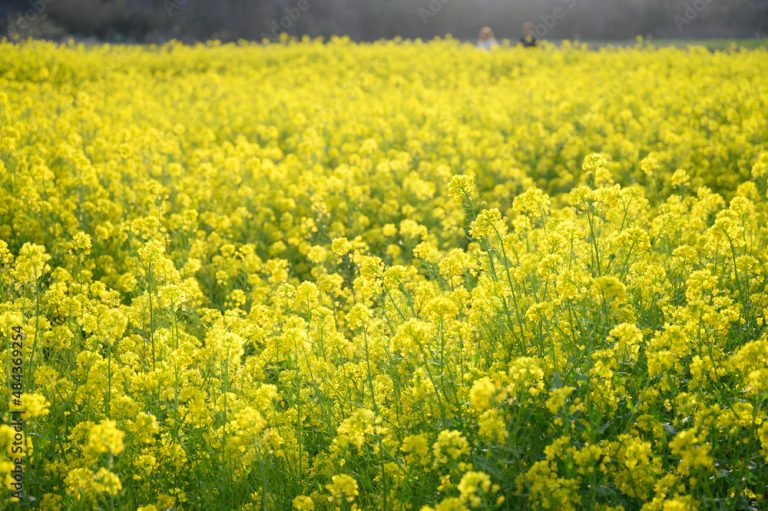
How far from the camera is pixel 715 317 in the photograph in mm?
3408

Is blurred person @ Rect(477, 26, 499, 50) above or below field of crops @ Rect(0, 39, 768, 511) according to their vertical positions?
above

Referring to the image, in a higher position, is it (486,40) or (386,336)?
(486,40)

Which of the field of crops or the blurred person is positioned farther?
the blurred person

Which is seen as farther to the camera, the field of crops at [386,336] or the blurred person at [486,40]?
the blurred person at [486,40]

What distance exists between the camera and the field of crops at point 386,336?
10.00 ft

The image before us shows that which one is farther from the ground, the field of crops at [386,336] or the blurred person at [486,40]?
the blurred person at [486,40]

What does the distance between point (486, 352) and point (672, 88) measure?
11.2 m

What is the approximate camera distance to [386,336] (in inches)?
171

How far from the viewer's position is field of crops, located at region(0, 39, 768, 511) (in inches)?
120

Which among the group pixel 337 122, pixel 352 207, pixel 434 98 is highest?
pixel 434 98

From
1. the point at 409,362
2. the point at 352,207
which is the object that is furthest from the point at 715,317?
the point at 352,207

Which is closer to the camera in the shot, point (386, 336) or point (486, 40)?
point (386, 336)

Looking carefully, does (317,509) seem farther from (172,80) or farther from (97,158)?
(172,80)

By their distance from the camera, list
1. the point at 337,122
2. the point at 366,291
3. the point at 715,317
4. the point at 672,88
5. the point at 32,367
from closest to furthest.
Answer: the point at 715,317
the point at 32,367
the point at 366,291
the point at 337,122
the point at 672,88
